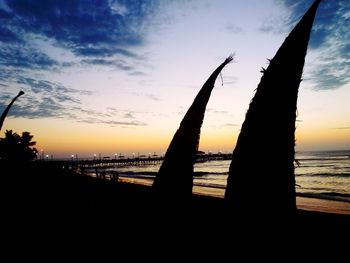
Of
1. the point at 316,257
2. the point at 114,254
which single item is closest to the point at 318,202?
the point at 316,257

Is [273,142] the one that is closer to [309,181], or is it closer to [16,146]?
[16,146]

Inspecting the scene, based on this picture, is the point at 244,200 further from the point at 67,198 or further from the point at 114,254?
the point at 67,198

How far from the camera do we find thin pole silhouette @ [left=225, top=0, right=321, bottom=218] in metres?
1.97

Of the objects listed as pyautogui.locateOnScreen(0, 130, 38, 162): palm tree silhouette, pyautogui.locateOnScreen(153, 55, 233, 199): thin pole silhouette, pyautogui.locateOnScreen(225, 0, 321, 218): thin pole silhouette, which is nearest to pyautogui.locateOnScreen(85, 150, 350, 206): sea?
pyautogui.locateOnScreen(225, 0, 321, 218): thin pole silhouette

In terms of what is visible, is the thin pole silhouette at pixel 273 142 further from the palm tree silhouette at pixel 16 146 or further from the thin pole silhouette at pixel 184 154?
the palm tree silhouette at pixel 16 146

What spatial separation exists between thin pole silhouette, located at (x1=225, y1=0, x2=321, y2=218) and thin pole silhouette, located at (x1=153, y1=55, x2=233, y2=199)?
2.57 feet

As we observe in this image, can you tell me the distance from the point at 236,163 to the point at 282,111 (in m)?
0.47

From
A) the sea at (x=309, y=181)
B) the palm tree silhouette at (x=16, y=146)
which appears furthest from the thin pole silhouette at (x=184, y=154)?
the palm tree silhouette at (x=16, y=146)

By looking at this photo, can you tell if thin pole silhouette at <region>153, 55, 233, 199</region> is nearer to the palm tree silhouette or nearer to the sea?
the sea

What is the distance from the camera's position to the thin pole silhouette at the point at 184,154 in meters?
2.85

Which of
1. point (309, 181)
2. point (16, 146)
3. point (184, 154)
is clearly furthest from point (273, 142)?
point (309, 181)

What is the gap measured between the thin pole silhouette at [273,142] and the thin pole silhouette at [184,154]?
0.78 metres

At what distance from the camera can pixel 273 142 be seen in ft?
6.66

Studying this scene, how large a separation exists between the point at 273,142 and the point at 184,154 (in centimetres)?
105
